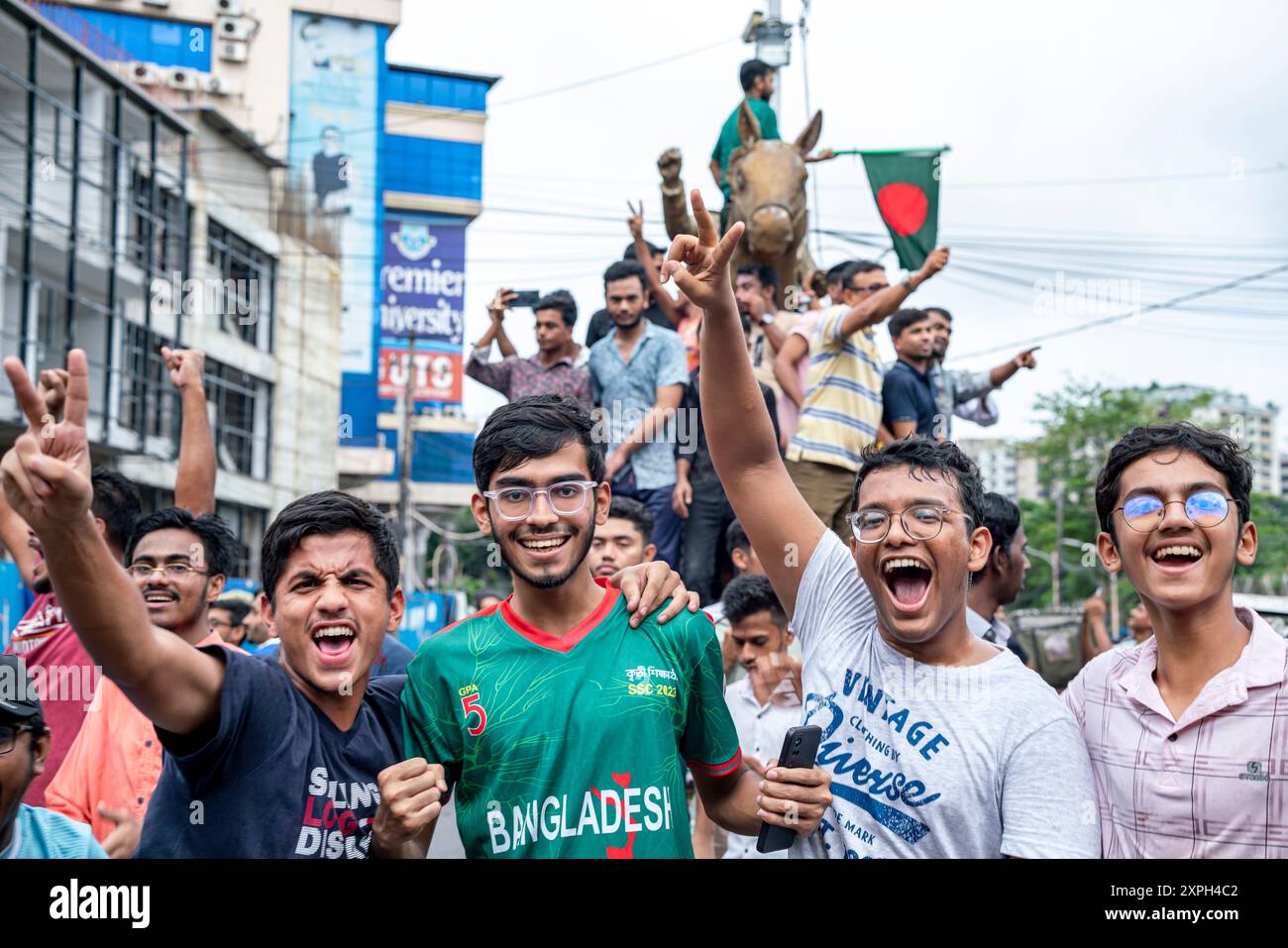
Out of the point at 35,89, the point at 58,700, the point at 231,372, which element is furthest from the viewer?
the point at 231,372

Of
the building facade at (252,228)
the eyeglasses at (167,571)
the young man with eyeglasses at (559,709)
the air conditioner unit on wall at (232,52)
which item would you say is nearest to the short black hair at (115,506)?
the eyeglasses at (167,571)

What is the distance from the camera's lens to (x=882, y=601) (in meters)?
2.95

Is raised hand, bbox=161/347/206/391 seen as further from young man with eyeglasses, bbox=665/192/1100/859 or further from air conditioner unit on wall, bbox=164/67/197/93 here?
air conditioner unit on wall, bbox=164/67/197/93

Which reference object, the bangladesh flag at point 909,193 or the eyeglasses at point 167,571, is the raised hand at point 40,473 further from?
the bangladesh flag at point 909,193

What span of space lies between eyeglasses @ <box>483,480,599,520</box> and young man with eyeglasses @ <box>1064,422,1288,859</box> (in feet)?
4.32

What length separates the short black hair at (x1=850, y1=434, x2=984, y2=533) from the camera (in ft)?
10.2

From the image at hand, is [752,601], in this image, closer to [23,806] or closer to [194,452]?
[194,452]

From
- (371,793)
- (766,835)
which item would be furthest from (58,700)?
(766,835)

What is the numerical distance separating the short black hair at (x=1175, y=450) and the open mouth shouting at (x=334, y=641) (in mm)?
1872

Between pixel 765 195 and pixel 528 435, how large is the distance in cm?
573

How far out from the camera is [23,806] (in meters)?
2.79
